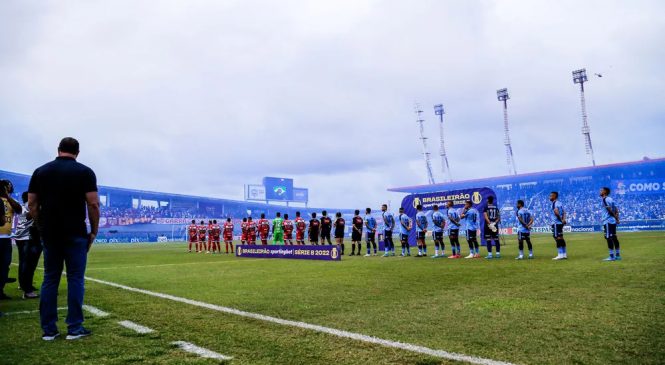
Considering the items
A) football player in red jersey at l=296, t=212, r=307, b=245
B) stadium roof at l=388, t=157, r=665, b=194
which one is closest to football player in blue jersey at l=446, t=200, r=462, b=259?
football player in red jersey at l=296, t=212, r=307, b=245

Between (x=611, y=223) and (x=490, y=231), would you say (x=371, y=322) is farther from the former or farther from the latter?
(x=490, y=231)

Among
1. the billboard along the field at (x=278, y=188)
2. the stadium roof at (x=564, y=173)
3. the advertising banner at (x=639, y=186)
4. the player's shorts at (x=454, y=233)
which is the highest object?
the billboard along the field at (x=278, y=188)

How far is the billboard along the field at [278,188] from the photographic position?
100688 mm

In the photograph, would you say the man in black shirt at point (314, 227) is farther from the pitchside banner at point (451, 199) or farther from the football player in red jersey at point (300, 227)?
the pitchside banner at point (451, 199)

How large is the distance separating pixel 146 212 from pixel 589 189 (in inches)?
2908

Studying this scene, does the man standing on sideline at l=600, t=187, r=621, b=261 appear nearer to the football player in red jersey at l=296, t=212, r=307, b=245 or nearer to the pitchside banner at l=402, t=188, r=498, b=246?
the pitchside banner at l=402, t=188, r=498, b=246

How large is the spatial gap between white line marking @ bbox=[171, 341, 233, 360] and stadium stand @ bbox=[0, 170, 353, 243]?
61606 millimetres

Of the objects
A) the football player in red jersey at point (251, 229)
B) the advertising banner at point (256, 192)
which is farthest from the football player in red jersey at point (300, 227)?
the advertising banner at point (256, 192)

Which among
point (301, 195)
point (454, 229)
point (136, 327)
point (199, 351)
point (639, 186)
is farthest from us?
point (301, 195)

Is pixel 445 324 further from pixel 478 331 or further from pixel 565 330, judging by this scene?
pixel 565 330

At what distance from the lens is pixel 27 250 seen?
28.6ft

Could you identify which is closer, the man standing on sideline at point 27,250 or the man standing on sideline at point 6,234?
the man standing on sideline at point 6,234

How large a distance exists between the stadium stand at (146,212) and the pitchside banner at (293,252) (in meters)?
46.8

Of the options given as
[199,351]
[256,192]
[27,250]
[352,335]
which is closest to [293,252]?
[27,250]
